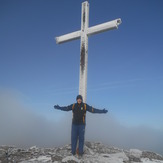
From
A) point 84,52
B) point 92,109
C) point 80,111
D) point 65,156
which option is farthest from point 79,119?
point 84,52

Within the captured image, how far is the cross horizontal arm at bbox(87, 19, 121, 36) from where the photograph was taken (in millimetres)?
9195

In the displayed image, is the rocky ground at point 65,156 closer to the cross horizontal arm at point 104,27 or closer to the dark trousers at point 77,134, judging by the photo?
the dark trousers at point 77,134

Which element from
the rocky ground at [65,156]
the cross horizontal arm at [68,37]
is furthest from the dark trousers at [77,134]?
the cross horizontal arm at [68,37]

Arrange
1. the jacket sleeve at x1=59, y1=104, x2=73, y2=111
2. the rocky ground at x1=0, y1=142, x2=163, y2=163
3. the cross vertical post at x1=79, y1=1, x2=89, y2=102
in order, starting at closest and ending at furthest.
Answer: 1. the rocky ground at x1=0, y1=142, x2=163, y2=163
2. the jacket sleeve at x1=59, y1=104, x2=73, y2=111
3. the cross vertical post at x1=79, y1=1, x2=89, y2=102

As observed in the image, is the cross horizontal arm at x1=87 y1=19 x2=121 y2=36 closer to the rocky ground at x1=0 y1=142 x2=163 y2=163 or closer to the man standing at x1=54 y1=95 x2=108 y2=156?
the man standing at x1=54 y1=95 x2=108 y2=156

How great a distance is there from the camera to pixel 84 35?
31.7ft

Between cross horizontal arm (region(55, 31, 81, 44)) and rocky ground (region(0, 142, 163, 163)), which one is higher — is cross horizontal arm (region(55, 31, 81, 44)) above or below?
above

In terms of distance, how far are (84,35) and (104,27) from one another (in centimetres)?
96

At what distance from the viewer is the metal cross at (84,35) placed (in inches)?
357

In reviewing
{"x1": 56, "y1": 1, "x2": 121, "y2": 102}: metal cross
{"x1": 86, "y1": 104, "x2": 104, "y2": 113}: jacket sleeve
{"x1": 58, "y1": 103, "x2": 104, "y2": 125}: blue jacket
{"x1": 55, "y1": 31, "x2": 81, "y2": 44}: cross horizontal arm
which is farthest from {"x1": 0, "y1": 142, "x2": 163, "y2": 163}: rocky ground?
{"x1": 55, "y1": 31, "x2": 81, "y2": 44}: cross horizontal arm

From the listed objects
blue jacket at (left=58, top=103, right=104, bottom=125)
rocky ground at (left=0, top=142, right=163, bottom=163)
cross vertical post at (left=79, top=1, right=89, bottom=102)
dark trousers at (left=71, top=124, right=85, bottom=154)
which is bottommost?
rocky ground at (left=0, top=142, right=163, bottom=163)

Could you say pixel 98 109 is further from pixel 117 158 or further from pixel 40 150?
pixel 40 150

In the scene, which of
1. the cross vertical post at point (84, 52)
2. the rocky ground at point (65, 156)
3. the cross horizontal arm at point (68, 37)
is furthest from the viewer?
the cross horizontal arm at point (68, 37)

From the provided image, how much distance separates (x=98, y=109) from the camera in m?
8.31
